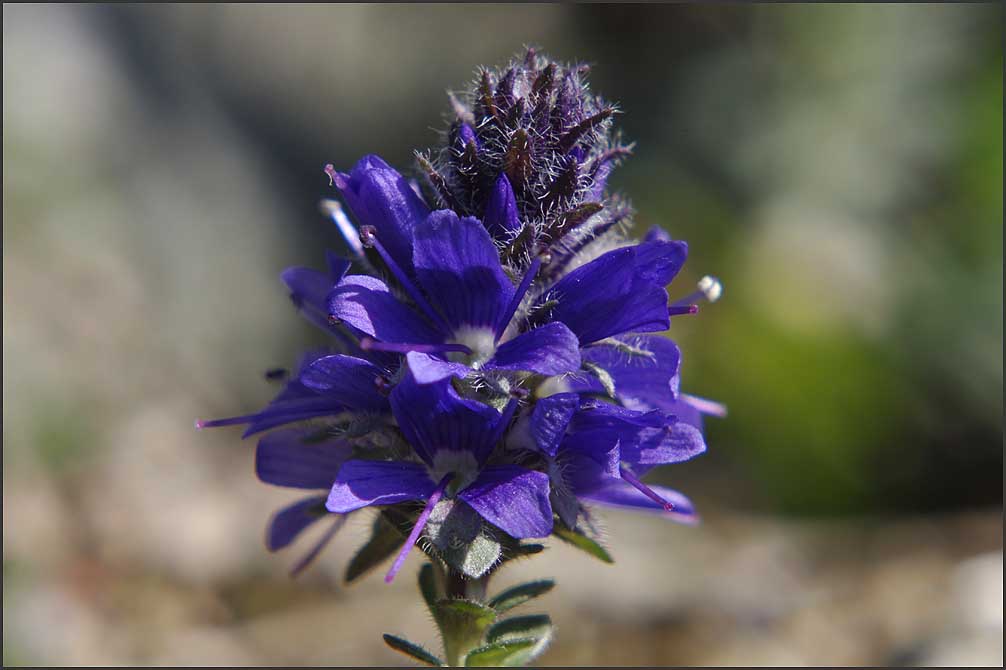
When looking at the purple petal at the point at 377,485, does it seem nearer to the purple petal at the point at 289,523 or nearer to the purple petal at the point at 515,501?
the purple petal at the point at 515,501

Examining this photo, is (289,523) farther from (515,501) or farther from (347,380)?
(515,501)

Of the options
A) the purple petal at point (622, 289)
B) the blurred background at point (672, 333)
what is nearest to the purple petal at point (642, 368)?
the purple petal at point (622, 289)

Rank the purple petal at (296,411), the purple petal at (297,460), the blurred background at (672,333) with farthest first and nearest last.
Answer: the blurred background at (672,333) → the purple petal at (297,460) → the purple petal at (296,411)

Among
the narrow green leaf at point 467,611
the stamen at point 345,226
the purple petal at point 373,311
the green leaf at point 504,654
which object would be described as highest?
the stamen at point 345,226

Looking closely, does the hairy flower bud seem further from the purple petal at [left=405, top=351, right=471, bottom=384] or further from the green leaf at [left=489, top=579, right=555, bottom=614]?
the green leaf at [left=489, top=579, right=555, bottom=614]

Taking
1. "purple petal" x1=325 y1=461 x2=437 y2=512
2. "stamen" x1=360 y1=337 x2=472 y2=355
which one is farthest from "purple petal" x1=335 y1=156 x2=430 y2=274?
"purple petal" x1=325 y1=461 x2=437 y2=512

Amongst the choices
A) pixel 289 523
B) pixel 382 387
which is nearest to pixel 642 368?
pixel 382 387
